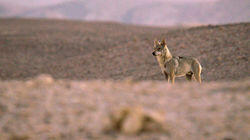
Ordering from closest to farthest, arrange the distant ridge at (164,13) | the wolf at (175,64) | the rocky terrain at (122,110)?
the rocky terrain at (122,110)
the wolf at (175,64)
the distant ridge at (164,13)

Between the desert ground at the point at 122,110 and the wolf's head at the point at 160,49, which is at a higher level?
the wolf's head at the point at 160,49

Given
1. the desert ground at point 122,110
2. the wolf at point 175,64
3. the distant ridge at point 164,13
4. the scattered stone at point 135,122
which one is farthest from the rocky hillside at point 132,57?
the distant ridge at point 164,13

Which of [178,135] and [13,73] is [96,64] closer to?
[13,73]

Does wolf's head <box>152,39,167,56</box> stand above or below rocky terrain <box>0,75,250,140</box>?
above

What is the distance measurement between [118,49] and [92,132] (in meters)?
22.5

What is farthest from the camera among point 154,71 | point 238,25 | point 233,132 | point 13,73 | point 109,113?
point 238,25

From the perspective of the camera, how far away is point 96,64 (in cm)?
2439

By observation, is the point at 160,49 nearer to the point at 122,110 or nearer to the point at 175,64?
the point at 175,64

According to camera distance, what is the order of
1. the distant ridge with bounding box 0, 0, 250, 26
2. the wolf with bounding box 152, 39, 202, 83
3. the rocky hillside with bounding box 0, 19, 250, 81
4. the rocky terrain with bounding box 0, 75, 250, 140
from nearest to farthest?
the rocky terrain with bounding box 0, 75, 250, 140 < the wolf with bounding box 152, 39, 202, 83 < the rocky hillside with bounding box 0, 19, 250, 81 < the distant ridge with bounding box 0, 0, 250, 26

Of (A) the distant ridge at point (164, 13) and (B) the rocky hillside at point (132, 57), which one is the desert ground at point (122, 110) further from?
(A) the distant ridge at point (164, 13)

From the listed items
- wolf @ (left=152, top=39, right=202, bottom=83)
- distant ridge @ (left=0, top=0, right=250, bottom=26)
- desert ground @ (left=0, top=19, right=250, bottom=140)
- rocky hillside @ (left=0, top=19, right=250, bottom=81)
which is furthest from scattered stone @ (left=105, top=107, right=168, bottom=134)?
distant ridge @ (left=0, top=0, right=250, bottom=26)

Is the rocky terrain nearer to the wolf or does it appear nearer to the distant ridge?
the wolf

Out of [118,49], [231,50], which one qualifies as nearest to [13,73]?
[118,49]

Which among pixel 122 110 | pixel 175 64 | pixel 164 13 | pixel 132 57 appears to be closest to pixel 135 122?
pixel 122 110
